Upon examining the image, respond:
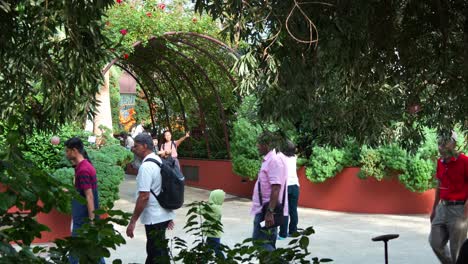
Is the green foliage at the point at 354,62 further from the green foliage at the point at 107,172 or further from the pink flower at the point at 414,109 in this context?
the green foliage at the point at 107,172

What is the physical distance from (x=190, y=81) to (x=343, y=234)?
8.21 meters

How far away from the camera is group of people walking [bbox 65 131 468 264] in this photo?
7211mm

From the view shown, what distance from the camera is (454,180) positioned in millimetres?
7750

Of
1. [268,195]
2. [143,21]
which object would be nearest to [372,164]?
[143,21]

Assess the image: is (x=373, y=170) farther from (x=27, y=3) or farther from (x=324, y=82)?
(x=27, y=3)

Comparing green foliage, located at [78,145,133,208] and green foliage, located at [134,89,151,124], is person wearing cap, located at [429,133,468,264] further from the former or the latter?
green foliage, located at [134,89,151,124]

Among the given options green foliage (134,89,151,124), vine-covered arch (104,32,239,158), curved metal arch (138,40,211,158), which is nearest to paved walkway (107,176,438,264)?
curved metal arch (138,40,211,158)

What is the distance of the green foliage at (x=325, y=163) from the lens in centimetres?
1548

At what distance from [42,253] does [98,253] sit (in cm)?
45

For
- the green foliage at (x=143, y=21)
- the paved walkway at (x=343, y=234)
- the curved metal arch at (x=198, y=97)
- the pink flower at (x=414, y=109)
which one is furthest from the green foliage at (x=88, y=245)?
the curved metal arch at (x=198, y=97)

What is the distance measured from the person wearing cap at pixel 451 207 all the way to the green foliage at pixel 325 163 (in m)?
7.49

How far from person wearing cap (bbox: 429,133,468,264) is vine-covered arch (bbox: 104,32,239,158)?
865 cm

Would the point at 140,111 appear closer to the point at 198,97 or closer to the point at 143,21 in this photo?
the point at 198,97

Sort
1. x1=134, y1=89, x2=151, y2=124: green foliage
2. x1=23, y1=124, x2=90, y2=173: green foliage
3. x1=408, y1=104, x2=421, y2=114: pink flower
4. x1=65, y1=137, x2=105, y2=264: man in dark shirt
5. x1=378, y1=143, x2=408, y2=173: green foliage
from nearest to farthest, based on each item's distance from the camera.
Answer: x1=65, y1=137, x2=105, y2=264: man in dark shirt
x1=408, y1=104, x2=421, y2=114: pink flower
x1=23, y1=124, x2=90, y2=173: green foliage
x1=378, y1=143, x2=408, y2=173: green foliage
x1=134, y1=89, x2=151, y2=124: green foliage
